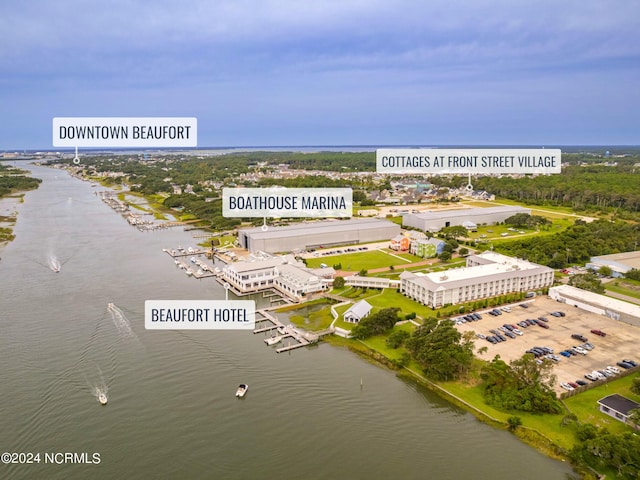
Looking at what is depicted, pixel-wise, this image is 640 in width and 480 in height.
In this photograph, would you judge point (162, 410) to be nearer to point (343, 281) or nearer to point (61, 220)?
point (343, 281)

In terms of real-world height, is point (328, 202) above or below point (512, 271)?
above

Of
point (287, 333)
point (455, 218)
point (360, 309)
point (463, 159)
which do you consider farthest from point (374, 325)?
point (455, 218)

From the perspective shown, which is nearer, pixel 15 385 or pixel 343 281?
pixel 15 385

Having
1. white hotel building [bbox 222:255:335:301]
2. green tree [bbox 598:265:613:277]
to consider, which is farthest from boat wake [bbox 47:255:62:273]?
green tree [bbox 598:265:613:277]

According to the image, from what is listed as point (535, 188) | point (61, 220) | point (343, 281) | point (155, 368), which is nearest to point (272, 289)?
point (343, 281)

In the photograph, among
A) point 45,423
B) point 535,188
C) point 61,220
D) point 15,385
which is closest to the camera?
point 45,423

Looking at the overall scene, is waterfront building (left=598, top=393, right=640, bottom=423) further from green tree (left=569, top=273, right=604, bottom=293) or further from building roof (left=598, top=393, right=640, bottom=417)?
green tree (left=569, top=273, right=604, bottom=293)
